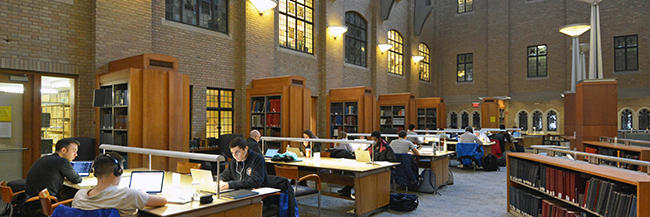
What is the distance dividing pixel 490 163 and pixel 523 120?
11.3 meters

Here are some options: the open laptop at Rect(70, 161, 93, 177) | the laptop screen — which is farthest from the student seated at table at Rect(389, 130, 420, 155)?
the open laptop at Rect(70, 161, 93, 177)

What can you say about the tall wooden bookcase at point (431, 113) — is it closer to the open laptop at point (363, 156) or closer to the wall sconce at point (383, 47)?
the wall sconce at point (383, 47)

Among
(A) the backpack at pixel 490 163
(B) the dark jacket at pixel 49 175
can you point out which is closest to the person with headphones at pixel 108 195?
(B) the dark jacket at pixel 49 175

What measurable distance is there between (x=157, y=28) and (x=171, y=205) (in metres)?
6.66

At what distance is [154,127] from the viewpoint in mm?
7203

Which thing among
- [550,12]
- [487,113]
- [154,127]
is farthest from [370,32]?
[154,127]

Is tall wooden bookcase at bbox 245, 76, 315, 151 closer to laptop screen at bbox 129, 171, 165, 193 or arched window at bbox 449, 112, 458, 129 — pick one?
laptop screen at bbox 129, 171, 165, 193

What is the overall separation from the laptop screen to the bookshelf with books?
4208 mm

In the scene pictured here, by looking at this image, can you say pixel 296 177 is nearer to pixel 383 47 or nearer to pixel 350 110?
pixel 350 110

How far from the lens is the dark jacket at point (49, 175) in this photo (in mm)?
4328

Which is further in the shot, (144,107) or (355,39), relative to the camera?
(355,39)

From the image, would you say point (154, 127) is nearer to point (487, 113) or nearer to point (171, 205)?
point (171, 205)

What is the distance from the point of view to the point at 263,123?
10.8 meters

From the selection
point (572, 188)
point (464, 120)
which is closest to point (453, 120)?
point (464, 120)
